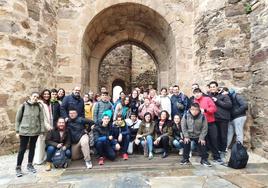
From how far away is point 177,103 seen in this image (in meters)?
4.90

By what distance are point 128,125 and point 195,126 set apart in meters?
1.35

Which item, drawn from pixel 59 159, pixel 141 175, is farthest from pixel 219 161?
pixel 59 159

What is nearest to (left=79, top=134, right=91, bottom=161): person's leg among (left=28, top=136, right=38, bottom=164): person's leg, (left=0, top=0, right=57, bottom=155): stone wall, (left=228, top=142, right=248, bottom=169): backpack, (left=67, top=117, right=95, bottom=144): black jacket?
(left=67, top=117, right=95, bottom=144): black jacket

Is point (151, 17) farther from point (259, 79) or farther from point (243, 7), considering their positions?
point (259, 79)

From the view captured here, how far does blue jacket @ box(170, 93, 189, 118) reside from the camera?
4879 millimetres

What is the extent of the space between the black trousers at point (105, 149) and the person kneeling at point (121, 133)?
244mm

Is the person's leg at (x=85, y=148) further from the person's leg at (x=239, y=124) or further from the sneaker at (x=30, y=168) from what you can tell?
the person's leg at (x=239, y=124)

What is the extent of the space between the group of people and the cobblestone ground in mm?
181

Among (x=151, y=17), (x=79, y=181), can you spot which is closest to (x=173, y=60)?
(x=151, y=17)

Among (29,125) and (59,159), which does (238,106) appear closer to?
(59,159)

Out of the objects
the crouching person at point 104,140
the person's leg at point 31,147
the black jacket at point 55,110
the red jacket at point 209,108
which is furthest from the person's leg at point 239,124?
the person's leg at point 31,147

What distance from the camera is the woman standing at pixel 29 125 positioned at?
356 cm

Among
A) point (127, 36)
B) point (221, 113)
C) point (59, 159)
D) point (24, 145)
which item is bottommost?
point (59, 159)

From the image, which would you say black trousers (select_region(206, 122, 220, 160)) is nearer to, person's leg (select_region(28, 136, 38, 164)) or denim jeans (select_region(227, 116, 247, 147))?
denim jeans (select_region(227, 116, 247, 147))
